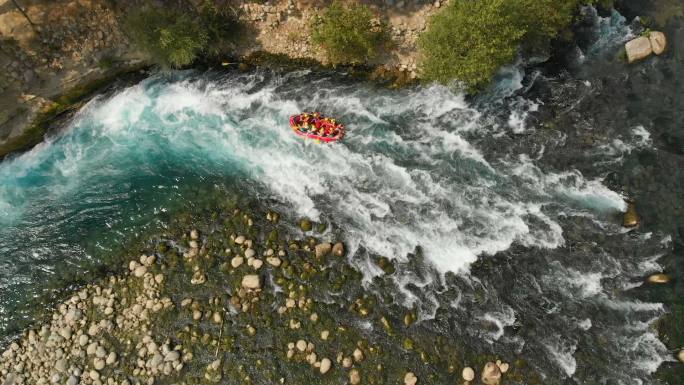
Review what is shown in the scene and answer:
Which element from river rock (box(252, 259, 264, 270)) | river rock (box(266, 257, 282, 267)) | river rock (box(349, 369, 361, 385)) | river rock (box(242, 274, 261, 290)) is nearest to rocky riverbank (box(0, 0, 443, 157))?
river rock (box(266, 257, 282, 267))

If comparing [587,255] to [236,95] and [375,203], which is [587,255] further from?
[236,95]

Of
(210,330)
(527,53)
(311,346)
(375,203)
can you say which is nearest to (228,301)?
(210,330)

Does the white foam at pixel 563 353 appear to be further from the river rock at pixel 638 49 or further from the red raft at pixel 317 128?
the river rock at pixel 638 49

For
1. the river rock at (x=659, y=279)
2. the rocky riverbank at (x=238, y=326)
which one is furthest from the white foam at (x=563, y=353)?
the river rock at (x=659, y=279)

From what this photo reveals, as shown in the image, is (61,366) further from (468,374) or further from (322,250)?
(468,374)

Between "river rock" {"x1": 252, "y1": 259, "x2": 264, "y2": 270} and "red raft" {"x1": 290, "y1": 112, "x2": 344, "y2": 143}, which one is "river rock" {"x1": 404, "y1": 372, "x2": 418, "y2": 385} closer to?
"river rock" {"x1": 252, "y1": 259, "x2": 264, "y2": 270}

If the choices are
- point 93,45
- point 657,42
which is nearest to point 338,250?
point 93,45
